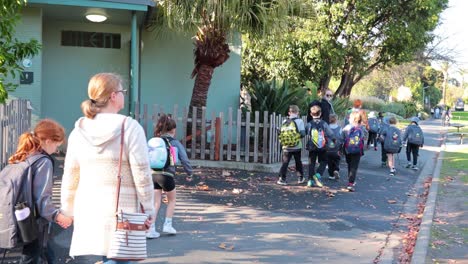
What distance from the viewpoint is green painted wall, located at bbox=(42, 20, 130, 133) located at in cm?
1245

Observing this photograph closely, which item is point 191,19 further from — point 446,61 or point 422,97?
point 422,97

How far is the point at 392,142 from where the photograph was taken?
500 inches

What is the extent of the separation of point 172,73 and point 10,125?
661 cm

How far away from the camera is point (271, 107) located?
13.0 meters

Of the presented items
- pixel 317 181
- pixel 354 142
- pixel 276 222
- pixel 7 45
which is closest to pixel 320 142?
pixel 354 142

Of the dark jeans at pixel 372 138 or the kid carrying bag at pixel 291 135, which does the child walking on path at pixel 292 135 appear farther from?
the dark jeans at pixel 372 138

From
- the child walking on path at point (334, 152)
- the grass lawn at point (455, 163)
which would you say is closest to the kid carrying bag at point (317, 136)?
the child walking on path at point (334, 152)

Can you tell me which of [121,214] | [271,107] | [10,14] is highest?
[10,14]

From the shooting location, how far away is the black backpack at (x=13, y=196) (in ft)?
12.5

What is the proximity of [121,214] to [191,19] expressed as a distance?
8.21m

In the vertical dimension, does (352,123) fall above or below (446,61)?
below

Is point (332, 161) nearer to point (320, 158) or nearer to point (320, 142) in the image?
point (320, 158)

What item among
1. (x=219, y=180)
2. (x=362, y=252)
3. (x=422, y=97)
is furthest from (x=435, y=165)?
(x=422, y=97)

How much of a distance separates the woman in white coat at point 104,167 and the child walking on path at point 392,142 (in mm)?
10234
